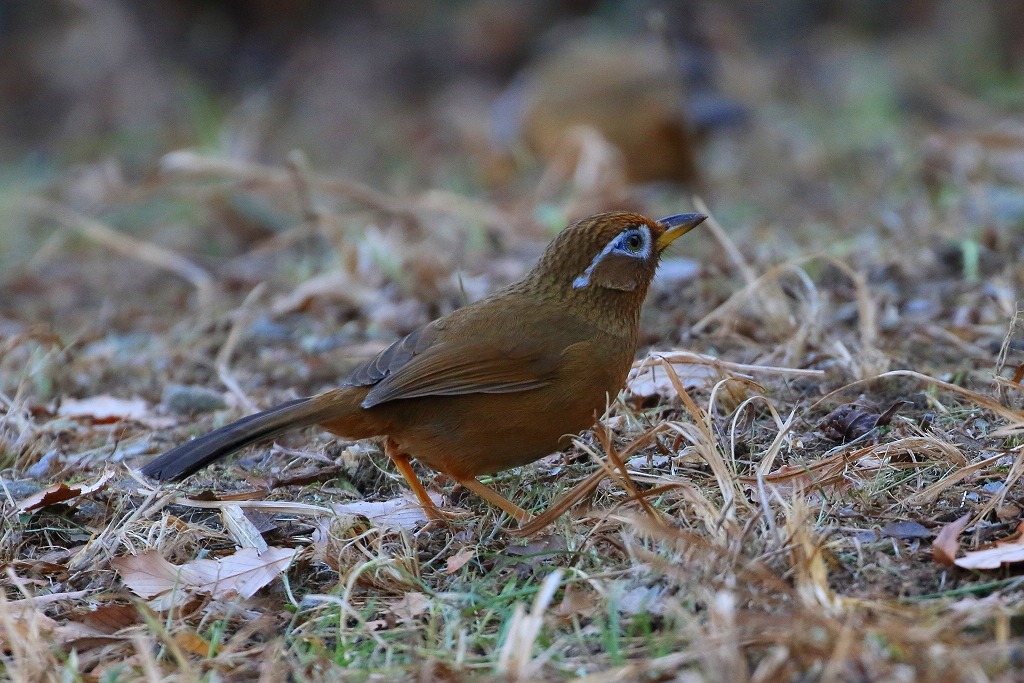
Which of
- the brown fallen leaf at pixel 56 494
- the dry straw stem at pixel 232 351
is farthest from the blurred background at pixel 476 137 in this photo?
the brown fallen leaf at pixel 56 494

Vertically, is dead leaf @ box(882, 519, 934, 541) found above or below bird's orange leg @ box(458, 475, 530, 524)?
above

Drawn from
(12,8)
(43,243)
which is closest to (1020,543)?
(43,243)

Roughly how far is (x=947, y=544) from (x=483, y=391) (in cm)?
A: 152

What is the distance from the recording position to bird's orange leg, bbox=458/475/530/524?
12.0 feet

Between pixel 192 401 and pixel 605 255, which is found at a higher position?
pixel 605 255

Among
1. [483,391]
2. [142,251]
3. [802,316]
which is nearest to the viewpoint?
[483,391]

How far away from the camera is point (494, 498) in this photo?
3809 mm

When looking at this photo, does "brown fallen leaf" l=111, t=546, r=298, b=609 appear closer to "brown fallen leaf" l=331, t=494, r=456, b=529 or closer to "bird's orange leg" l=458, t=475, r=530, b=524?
"brown fallen leaf" l=331, t=494, r=456, b=529

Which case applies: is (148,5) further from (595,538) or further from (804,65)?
(595,538)

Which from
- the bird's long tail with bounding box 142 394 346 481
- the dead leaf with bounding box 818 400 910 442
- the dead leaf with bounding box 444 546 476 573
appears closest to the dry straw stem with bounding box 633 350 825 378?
the dead leaf with bounding box 818 400 910 442

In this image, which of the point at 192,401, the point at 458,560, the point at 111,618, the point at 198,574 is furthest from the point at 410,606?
the point at 192,401

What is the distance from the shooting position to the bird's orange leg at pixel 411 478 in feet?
12.4

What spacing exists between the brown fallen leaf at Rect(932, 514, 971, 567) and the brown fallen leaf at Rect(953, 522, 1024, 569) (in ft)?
0.07

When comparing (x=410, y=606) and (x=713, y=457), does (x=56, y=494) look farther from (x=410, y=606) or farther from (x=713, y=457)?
(x=713, y=457)
